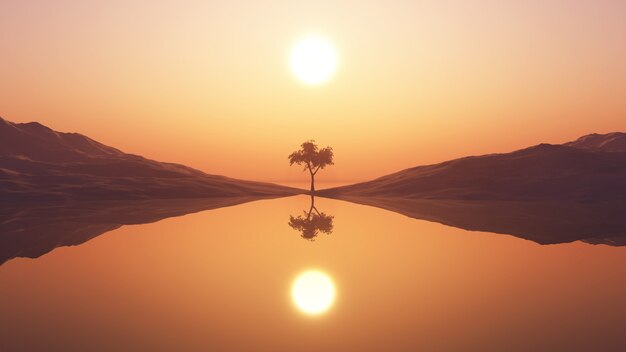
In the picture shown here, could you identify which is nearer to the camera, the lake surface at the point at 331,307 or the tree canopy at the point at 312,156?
the lake surface at the point at 331,307

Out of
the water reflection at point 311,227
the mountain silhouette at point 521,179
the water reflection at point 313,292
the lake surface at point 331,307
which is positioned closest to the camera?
the lake surface at point 331,307

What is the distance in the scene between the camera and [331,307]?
→ 20.4 metres

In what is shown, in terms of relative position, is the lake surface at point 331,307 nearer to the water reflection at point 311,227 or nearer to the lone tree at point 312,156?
the water reflection at point 311,227

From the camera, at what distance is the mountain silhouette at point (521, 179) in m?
136

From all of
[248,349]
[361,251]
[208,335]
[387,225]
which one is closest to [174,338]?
[208,335]

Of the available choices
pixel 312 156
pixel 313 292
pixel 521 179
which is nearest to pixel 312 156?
pixel 312 156

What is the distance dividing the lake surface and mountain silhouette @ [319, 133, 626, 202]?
104413 millimetres

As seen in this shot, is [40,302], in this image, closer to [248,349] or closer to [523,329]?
[248,349]

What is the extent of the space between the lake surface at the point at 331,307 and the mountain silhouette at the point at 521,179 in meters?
Result: 104

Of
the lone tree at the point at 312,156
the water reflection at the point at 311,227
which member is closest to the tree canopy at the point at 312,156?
the lone tree at the point at 312,156

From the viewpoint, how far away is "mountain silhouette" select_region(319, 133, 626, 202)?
445 feet

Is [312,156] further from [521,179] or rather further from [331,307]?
[331,307]

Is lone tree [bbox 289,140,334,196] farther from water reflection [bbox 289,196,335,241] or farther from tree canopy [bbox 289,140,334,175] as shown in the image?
water reflection [bbox 289,196,335,241]

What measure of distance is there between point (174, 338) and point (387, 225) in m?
43.7
